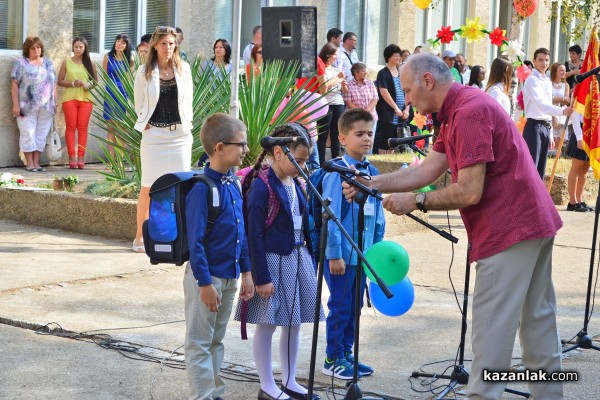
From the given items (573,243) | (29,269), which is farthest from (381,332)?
(573,243)

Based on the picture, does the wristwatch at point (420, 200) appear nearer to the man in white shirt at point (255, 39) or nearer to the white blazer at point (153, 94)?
the white blazer at point (153, 94)

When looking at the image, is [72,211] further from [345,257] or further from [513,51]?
[513,51]

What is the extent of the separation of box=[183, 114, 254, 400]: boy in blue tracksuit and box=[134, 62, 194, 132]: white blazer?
3.90 m

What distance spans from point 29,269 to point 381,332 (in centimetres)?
313

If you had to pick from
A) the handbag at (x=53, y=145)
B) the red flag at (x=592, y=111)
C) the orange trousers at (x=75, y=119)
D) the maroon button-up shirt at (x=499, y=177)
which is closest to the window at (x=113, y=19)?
the orange trousers at (x=75, y=119)

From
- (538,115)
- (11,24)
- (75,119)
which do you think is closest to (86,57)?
(75,119)

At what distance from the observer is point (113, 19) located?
16031 millimetres

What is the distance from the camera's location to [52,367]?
19.5ft

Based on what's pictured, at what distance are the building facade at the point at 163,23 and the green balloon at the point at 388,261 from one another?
10036 millimetres

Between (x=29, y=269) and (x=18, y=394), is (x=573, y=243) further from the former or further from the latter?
(x=18, y=394)

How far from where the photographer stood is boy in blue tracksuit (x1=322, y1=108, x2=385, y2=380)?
5945mm

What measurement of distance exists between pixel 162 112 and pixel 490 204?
5.04 m

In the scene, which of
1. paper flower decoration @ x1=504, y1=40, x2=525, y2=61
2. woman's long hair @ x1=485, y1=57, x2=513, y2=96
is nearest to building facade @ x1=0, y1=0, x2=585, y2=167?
paper flower decoration @ x1=504, y1=40, x2=525, y2=61

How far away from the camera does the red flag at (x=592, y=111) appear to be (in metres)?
8.28
